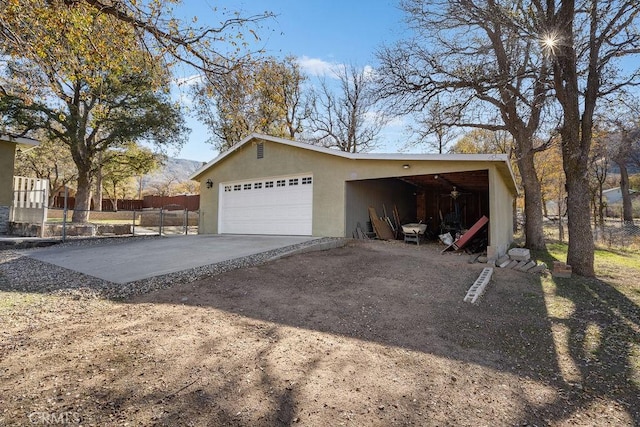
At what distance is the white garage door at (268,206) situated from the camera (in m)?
11.4

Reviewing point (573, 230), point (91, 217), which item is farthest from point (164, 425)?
point (91, 217)

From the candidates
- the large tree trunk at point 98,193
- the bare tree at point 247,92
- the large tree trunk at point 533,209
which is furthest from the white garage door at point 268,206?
the large tree trunk at point 98,193

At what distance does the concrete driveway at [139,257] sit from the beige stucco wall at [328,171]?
2.34 metres

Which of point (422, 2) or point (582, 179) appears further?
point (422, 2)

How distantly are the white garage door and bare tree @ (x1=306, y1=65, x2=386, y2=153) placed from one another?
40.6ft

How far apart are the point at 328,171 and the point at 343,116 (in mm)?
15115

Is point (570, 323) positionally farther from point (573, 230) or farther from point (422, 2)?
point (422, 2)

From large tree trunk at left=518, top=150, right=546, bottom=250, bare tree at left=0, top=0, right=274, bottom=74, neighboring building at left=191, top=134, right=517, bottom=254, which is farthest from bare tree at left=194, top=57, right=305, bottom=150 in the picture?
large tree trunk at left=518, top=150, right=546, bottom=250

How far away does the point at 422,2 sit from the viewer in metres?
9.33

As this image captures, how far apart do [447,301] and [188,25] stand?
18.7ft

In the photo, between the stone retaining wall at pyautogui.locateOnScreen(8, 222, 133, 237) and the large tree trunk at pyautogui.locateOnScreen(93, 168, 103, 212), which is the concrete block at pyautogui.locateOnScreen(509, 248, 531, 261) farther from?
the large tree trunk at pyautogui.locateOnScreen(93, 168, 103, 212)

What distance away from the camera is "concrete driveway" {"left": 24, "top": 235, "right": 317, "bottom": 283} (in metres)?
6.29

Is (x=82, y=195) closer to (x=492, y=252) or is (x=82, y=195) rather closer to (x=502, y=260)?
(x=492, y=252)

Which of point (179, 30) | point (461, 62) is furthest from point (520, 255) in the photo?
point (179, 30)
